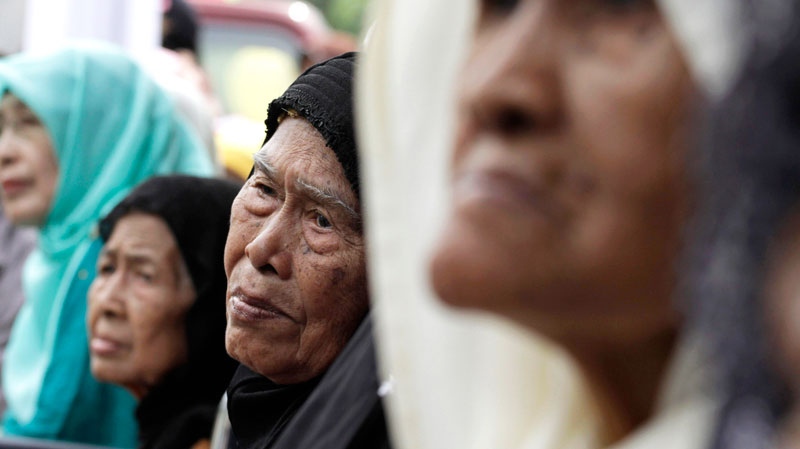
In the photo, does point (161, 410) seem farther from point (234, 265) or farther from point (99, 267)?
point (234, 265)

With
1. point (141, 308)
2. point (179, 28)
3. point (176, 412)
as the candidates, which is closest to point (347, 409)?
point (176, 412)

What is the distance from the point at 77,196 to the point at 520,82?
359 centimetres

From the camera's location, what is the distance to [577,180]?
0.77m

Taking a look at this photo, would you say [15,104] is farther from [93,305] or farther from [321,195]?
[321,195]

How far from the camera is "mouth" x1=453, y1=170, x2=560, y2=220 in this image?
0.77 meters

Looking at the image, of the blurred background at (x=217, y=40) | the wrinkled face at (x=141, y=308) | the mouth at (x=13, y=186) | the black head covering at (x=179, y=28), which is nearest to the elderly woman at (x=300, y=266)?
the blurred background at (x=217, y=40)

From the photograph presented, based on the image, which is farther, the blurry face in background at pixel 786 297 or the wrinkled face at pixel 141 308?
the wrinkled face at pixel 141 308

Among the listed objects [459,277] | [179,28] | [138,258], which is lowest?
[179,28]

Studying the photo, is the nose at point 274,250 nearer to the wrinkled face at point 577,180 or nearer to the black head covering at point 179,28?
the wrinkled face at point 577,180

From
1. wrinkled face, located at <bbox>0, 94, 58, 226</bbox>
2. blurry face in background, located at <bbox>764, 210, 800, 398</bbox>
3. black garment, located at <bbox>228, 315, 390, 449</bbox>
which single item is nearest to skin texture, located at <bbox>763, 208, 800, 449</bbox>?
blurry face in background, located at <bbox>764, 210, 800, 398</bbox>

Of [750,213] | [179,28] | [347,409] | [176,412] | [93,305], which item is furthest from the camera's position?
[179,28]

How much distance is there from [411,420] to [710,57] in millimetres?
492

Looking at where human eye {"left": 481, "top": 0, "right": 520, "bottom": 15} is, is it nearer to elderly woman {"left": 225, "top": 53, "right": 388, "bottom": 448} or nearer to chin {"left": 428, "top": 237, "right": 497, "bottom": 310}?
chin {"left": 428, "top": 237, "right": 497, "bottom": 310}

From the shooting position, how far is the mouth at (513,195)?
2.52ft
